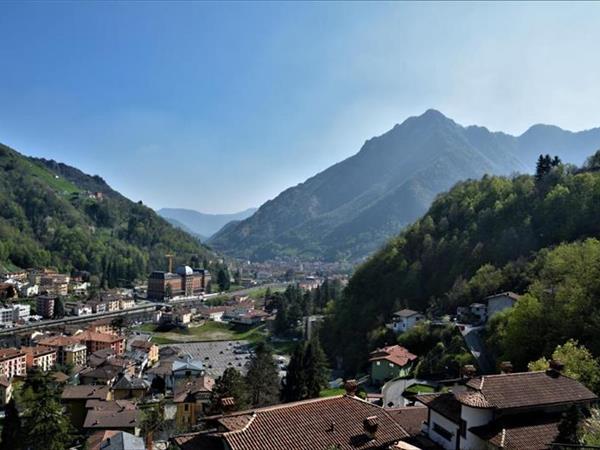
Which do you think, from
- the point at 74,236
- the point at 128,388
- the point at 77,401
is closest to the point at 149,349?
the point at 128,388

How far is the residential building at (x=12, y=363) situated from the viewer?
57066mm

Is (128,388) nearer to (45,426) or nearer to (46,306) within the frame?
(45,426)

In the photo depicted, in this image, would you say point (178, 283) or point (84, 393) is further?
point (178, 283)

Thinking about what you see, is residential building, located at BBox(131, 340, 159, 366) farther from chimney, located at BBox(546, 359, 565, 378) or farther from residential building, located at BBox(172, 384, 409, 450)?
chimney, located at BBox(546, 359, 565, 378)

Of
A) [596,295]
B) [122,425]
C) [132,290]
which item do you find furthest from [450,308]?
[132,290]

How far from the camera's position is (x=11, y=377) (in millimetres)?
56344

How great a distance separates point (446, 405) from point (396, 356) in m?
25.8

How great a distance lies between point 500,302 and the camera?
40844mm

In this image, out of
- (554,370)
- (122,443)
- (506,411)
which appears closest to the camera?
(506,411)

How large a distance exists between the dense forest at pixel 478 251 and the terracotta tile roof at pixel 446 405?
685 inches

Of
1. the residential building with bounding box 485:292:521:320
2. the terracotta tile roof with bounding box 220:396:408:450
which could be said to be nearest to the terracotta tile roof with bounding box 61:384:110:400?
the residential building with bounding box 485:292:521:320

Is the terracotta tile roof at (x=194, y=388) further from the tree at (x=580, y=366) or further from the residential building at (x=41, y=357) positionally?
the tree at (x=580, y=366)

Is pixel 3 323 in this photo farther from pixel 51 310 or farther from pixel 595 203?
pixel 595 203

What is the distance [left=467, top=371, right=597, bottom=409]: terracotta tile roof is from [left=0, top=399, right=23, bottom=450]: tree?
85.6 feet
